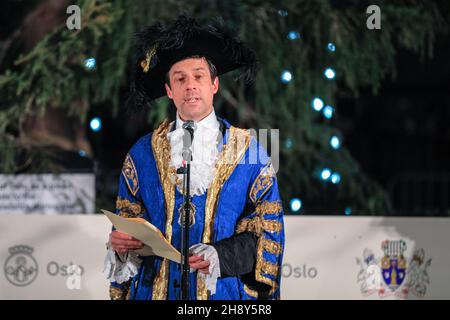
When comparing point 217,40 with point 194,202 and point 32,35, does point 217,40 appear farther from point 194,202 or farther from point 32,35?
point 32,35

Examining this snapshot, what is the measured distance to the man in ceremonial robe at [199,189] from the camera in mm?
3861

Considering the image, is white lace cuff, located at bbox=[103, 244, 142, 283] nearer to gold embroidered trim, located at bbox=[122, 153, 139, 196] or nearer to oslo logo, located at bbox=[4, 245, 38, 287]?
gold embroidered trim, located at bbox=[122, 153, 139, 196]

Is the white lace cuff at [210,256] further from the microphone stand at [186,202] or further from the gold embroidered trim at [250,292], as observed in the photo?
the gold embroidered trim at [250,292]

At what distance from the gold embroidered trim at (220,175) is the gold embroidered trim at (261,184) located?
13 centimetres

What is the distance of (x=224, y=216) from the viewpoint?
3.86m

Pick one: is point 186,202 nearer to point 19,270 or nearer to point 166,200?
point 166,200

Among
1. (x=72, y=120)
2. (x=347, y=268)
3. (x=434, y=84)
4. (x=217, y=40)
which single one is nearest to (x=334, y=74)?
(x=347, y=268)

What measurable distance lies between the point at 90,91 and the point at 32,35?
2.26 feet

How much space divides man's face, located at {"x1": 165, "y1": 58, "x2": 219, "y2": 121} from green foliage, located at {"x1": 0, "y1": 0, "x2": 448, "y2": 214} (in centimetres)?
235

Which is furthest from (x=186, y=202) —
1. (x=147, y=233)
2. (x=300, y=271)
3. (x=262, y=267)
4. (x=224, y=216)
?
(x=300, y=271)

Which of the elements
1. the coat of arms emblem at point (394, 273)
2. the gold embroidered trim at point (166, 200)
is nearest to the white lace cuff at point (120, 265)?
the gold embroidered trim at point (166, 200)

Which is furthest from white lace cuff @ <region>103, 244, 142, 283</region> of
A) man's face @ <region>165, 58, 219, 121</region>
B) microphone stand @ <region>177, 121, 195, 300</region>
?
man's face @ <region>165, 58, 219, 121</region>

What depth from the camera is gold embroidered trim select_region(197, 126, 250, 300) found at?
12.7 ft

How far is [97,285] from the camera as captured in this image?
5508 mm
